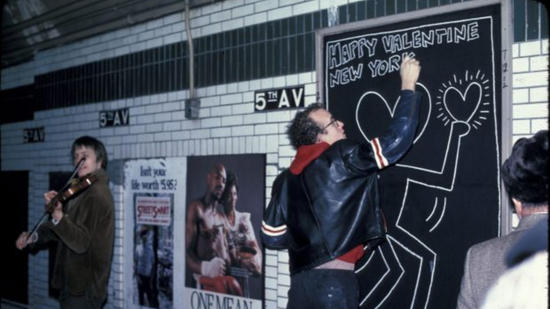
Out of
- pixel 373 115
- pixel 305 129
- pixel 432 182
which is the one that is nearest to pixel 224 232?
pixel 305 129

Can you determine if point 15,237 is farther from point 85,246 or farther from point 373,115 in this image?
point 373,115

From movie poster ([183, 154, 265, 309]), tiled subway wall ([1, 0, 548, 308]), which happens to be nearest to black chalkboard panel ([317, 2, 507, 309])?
tiled subway wall ([1, 0, 548, 308])

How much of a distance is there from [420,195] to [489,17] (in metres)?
1.21

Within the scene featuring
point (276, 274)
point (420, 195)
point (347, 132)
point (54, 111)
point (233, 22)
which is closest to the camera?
point (420, 195)

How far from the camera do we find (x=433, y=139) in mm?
4129

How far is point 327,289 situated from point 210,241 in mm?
2055

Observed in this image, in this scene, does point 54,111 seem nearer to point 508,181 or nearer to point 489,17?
point 489,17

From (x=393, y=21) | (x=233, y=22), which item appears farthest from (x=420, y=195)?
(x=233, y=22)

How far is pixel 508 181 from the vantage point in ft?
7.48

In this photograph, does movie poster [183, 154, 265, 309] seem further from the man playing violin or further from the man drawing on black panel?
the man playing violin

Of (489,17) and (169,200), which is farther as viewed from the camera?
(169,200)

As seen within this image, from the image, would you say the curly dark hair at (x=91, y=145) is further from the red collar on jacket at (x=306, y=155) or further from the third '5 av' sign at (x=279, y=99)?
the red collar on jacket at (x=306, y=155)

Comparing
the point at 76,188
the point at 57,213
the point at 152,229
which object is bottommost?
the point at 152,229

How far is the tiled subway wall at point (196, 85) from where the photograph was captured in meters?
4.57
